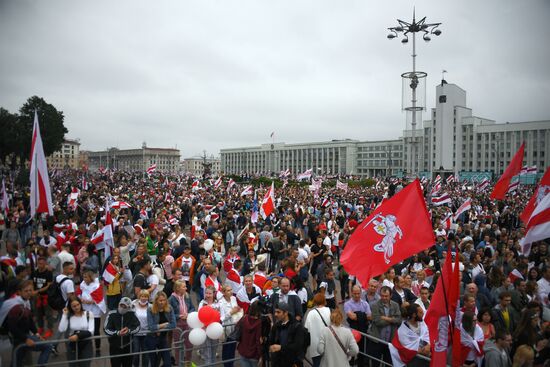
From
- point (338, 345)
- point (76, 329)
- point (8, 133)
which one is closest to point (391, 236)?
point (338, 345)

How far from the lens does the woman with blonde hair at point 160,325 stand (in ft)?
18.6

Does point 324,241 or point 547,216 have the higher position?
point 547,216

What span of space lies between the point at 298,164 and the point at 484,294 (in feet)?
424

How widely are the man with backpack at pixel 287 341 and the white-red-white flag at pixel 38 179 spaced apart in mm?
5029

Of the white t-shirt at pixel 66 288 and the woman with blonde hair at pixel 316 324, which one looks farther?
the white t-shirt at pixel 66 288

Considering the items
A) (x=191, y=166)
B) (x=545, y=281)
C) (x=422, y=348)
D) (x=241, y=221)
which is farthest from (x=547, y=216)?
(x=191, y=166)

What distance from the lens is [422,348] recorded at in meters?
5.02

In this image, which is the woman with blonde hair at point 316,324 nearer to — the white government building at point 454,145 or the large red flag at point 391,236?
the large red flag at point 391,236

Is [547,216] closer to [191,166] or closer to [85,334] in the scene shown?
[85,334]

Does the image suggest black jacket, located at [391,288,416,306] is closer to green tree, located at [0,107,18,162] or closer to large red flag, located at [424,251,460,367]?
large red flag, located at [424,251,460,367]

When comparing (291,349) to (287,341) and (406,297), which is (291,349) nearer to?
(287,341)

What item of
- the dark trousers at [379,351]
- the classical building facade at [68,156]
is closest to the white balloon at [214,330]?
the dark trousers at [379,351]

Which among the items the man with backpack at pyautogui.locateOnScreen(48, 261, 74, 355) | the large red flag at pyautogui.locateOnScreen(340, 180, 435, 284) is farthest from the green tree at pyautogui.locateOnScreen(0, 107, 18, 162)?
the large red flag at pyautogui.locateOnScreen(340, 180, 435, 284)

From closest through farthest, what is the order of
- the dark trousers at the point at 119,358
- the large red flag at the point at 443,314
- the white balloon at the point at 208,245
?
the large red flag at the point at 443,314 < the dark trousers at the point at 119,358 < the white balloon at the point at 208,245
